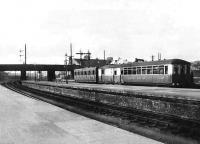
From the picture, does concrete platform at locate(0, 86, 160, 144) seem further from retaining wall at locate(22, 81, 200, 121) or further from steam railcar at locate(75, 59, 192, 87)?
steam railcar at locate(75, 59, 192, 87)

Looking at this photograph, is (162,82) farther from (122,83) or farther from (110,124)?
(110,124)

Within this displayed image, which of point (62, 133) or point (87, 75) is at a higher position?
point (87, 75)

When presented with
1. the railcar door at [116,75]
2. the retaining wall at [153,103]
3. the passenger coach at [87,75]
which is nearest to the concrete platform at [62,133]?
the retaining wall at [153,103]

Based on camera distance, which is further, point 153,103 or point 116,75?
point 116,75

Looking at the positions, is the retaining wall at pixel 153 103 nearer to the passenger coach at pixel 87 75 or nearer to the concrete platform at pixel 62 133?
the concrete platform at pixel 62 133

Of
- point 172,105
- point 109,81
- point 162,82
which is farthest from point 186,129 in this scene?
point 109,81

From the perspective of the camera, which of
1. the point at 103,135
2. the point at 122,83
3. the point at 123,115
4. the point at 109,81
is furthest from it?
the point at 109,81

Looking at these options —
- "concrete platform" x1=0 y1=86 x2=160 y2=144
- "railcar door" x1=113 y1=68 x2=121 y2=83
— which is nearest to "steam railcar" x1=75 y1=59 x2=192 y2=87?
"railcar door" x1=113 y1=68 x2=121 y2=83

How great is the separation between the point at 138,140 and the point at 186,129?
2.06 metres

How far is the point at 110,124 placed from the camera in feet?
39.0

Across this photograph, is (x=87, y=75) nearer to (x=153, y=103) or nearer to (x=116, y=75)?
(x=116, y=75)

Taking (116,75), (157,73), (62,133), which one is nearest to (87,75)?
(116,75)

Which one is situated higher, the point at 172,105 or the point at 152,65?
the point at 152,65

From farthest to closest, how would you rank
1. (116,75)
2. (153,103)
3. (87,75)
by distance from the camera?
1. (87,75)
2. (116,75)
3. (153,103)
